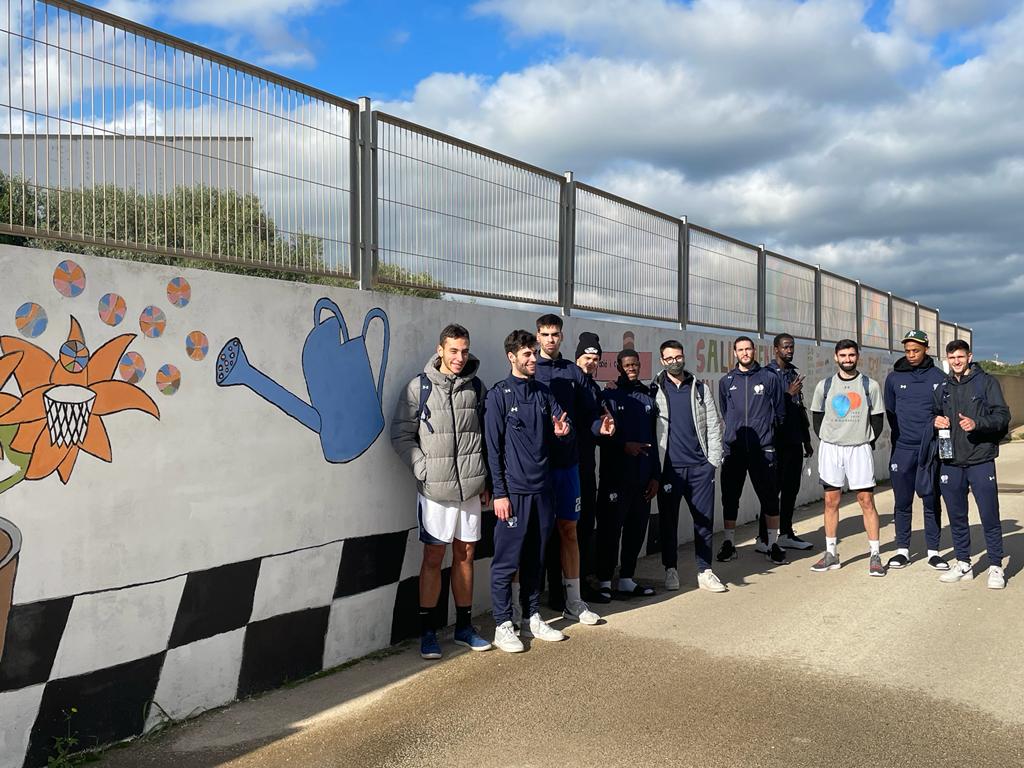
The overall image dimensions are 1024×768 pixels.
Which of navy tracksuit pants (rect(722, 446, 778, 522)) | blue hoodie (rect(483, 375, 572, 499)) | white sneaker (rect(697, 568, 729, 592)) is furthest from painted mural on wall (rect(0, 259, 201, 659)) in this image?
navy tracksuit pants (rect(722, 446, 778, 522))

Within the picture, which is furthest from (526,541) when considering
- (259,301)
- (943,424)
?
(943,424)

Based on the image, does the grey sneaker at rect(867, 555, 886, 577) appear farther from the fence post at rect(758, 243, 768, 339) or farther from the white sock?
the fence post at rect(758, 243, 768, 339)

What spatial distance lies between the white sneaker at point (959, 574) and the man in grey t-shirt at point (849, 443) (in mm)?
501

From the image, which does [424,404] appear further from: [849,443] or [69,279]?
[849,443]

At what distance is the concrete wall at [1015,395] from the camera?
28484mm

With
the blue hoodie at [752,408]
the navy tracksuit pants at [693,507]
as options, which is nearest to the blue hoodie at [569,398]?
the navy tracksuit pants at [693,507]

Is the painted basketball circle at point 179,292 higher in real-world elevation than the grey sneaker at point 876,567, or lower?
higher

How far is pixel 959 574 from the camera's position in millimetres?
7059

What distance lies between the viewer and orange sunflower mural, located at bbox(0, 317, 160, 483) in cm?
365

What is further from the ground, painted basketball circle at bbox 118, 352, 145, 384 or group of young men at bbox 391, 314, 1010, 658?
painted basketball circle at bbox 118, 352, 145, 384

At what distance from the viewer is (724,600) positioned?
21.5ft

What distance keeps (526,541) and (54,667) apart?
2804 mm

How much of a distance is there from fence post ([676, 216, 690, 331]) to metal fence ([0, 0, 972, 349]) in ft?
3.76

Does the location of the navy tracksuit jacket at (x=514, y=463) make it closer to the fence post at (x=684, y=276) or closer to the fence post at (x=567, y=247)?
the fence post at (x=567, y=247)
